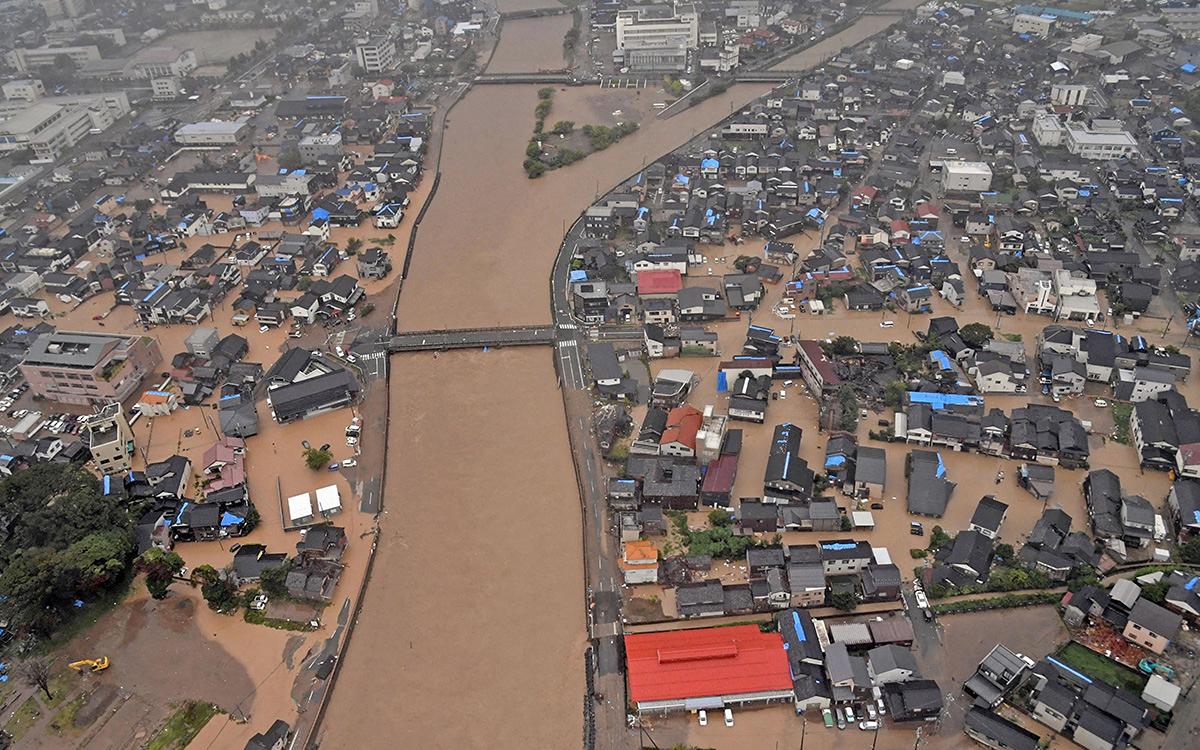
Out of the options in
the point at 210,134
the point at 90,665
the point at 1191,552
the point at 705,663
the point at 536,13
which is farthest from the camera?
the point at 536,13

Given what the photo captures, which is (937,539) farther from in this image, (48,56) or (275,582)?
(48,56)

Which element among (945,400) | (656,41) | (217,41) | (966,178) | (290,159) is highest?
(656,41)

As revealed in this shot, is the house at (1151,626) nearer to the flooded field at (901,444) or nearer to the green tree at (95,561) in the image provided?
the flooded field at (901,444)

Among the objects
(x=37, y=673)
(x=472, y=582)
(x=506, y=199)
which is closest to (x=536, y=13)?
(x=506, y=199)

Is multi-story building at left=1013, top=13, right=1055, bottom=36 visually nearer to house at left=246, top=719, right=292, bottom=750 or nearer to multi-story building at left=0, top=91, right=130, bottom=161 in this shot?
multi-story building at left=0, top=91, right=130, bottom=161

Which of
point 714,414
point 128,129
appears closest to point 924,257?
point 714,414
